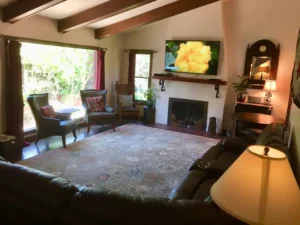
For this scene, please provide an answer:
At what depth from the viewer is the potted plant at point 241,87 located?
587cm

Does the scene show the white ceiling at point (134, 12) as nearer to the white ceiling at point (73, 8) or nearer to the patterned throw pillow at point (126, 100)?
the white ceiling at point (73, 8)

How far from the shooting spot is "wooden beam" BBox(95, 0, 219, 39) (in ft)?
17.0

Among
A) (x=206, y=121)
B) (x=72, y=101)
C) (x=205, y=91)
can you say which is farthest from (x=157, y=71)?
(x=72, y=101)

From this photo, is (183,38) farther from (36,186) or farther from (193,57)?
(36,186)

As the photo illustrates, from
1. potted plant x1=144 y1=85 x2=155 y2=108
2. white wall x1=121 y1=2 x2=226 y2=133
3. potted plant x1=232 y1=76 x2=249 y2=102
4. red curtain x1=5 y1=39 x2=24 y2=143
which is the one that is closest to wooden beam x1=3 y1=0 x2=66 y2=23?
red curtain x1=5 y1=39 x2=24 y2=143

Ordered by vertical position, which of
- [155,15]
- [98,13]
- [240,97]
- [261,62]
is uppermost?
[155,15]

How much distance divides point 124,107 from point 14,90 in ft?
9.58

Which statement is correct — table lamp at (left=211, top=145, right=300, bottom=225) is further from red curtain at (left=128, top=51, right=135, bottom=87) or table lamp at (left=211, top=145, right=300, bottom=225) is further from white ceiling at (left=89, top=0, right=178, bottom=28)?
red curtain at (left=128, top=51, right=135, bottom=87)

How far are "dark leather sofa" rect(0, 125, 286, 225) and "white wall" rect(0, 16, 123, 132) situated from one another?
11.3 ft

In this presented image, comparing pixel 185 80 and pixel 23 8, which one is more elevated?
pixel 23 8

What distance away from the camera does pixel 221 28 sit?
19.4 feet

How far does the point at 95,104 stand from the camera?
600 centimetres

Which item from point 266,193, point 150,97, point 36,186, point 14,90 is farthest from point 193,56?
point 266,193

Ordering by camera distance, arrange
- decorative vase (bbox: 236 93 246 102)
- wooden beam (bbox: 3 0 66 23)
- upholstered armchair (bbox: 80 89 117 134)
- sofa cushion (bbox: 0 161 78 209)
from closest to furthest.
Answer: sofa cushion (bbox: 0 161 78 209) < wooden beam (bbox: 3 0 66 23) < upholstered armchair (bbox: 80 89 117 134) < decorative vase (bbox: 236 93 246 102)
